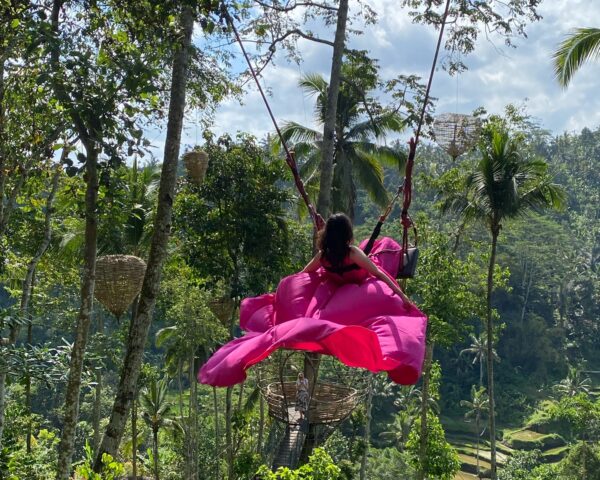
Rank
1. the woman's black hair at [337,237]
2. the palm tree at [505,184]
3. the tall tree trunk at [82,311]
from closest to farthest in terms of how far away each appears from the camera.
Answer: the woman's black hair at [337,237]
the tall tree trunk at [82,311]
the palm tree at [505,184]

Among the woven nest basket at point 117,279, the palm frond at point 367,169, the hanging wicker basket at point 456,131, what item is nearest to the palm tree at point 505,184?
the palm frond at point 367,169

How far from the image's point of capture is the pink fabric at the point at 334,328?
343 cm

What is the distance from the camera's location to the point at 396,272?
4.60 m

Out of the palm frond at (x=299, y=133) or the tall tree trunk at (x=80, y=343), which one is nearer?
the tall tree trunk at (x=80, y=343)

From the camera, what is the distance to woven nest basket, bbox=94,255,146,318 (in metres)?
8.16

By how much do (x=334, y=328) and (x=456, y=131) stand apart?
20.4ft

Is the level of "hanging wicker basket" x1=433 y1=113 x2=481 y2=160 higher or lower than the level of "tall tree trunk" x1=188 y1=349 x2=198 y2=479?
higher

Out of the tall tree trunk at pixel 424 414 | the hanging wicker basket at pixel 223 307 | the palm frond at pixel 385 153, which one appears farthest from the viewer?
the palm frond at pixel 385 153

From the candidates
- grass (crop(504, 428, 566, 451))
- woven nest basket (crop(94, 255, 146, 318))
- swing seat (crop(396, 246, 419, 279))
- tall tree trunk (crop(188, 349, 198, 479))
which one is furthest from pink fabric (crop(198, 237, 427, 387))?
grass (crop(504, 428, 566, 451))

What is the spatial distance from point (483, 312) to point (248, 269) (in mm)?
4843

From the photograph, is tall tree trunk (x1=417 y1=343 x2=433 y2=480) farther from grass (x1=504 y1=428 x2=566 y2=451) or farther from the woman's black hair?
grass (x1=504 y1=428 x2=566 y2=451)

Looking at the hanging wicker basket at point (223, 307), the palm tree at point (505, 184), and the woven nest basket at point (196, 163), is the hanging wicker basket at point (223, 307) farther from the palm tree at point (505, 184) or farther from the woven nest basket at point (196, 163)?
the palm tree at point (505, 184)

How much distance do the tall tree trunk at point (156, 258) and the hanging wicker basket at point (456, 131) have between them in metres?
4.63

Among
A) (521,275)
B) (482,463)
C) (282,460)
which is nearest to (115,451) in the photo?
(282,460)
